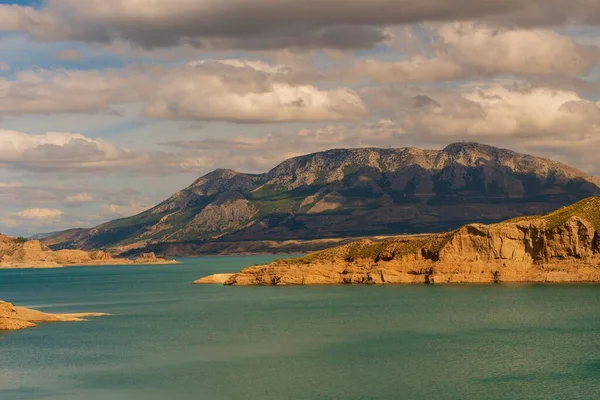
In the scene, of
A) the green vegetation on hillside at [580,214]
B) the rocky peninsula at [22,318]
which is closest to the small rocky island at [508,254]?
the green vegetation on hillside at [580,214]

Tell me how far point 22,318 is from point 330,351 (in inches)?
2495

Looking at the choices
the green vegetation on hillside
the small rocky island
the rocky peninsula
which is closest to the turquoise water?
the rocky peninsula

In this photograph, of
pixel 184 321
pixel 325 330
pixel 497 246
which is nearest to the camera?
pixel 325 330

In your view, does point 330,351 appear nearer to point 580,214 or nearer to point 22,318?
point 22,318

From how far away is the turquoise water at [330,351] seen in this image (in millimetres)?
78625

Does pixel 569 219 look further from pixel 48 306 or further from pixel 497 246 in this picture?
pixel 48 306

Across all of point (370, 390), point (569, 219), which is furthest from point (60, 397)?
point (569, 219)

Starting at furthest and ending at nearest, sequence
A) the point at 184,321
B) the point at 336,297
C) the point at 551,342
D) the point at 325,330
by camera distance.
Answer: the point at 336,297 → the point at 184,321 → the point at 325,330 → the point at 551,342

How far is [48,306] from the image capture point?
620 ft

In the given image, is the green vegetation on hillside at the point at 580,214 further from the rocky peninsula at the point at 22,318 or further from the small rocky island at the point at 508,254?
the rocky peninsula at the point at 22,318

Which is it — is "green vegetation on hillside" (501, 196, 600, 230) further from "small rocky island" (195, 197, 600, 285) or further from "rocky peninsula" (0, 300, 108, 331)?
"rocky peninsula" (0, 300, 108, 331)

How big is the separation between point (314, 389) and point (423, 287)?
357 feet

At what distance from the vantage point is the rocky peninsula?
131m

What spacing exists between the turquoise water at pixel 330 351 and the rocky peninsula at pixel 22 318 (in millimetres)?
5297
